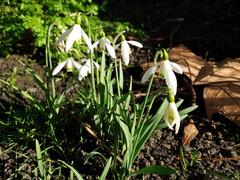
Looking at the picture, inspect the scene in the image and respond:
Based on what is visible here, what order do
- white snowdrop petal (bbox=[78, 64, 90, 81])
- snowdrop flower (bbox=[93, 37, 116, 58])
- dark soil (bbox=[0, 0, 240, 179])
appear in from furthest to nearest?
dark soil (bbox=[0, 0, 240, 179]) < white snowdrop petal (bbox=[78, 64, 90, 81]) < snowdrop flower (bbox=[93, 37, 116, 58])

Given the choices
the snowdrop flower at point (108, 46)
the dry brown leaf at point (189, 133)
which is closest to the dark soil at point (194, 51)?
the dry brown leaf at point (189, 133)

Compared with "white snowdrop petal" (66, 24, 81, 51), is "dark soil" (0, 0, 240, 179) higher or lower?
lower

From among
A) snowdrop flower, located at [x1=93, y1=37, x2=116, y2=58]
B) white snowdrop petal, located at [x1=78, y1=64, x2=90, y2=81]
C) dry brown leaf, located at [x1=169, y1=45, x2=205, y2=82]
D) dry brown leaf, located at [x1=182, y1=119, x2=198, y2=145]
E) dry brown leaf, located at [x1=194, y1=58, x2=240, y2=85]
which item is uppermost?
snowdrop flower, located at [x1=93, y1=37, x2=116, y2=58]

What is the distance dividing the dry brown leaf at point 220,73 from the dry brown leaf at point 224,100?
6cm

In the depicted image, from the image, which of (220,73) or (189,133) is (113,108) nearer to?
(189,133)

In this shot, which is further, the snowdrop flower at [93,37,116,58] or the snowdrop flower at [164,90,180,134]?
the snowdrop flower at [93,37,116,58]

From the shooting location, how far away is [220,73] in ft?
9.41

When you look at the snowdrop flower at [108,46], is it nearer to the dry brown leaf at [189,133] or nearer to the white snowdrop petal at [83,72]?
the white snowdrop petal at [83,72]

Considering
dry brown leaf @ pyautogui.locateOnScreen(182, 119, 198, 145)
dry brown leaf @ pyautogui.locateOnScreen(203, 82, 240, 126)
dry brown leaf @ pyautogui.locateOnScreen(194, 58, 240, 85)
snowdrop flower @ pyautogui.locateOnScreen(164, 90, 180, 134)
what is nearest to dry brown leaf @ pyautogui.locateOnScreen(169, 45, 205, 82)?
dry brown leaf @ pyautogui.locateOnScreen(194, 58, 240, 85)

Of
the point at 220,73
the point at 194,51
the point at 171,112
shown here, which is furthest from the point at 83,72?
the point at 194,51

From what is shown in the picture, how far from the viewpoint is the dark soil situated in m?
2.35

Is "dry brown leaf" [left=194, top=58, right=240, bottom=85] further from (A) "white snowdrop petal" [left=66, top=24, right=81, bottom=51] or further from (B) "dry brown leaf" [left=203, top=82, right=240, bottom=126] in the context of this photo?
(A) "white snowdrop petal" [left=66, top=24, right=81, bottom=51]

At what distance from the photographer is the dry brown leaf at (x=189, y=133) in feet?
8.18

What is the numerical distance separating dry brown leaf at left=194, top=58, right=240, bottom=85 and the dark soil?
108 millimetres
